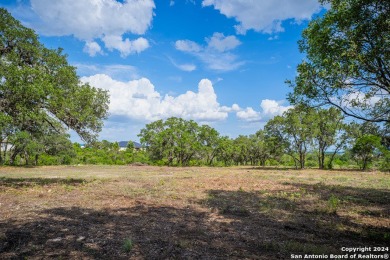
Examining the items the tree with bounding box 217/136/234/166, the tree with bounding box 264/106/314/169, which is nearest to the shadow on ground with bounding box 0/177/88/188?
the tree with bounding box 264/106/314/169

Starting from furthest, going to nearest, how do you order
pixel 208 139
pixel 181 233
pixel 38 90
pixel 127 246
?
pixel 208 139 < pixel 38 90 < pixel 181 233 < pixel 127 246

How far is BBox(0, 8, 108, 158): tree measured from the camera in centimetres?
1494

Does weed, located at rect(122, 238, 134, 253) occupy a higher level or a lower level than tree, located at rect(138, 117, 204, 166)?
lower

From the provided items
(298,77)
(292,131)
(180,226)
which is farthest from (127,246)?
(292,131)

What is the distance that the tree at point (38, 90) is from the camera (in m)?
14.9

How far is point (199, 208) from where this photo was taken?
12.7 m

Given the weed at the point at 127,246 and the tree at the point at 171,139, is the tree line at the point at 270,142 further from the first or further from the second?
the weed at the point at 127,246

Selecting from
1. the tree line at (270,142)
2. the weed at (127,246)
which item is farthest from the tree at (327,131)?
the weed at (127,246)

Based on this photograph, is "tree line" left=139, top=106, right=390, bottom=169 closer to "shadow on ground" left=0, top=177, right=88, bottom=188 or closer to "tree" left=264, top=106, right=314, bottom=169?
"tree" left=264, top=106, right=314, bottom=169

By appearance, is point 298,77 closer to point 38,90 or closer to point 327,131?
point 38,90

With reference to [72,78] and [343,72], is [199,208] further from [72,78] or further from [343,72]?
[72,78]

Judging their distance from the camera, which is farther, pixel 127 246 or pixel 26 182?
pixel 26 182

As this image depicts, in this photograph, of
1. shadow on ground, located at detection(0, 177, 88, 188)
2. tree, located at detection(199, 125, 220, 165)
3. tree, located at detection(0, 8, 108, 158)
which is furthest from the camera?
tree, located at detection(199, 125, 220, 165)

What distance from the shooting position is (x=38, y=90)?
48.0 ft
